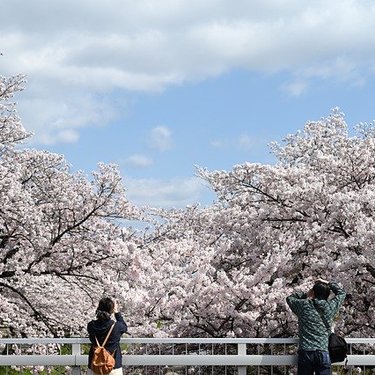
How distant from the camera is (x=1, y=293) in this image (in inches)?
689

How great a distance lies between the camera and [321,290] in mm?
8727

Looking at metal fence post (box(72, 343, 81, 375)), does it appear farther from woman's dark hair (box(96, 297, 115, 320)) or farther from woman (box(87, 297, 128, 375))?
woman's dark hair (box(96, 297, 115, 320))

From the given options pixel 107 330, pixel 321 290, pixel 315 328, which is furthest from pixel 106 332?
pixel 321 290

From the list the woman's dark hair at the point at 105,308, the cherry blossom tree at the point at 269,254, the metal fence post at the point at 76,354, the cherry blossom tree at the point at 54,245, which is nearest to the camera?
the woman's dark hair at the point at 105,308

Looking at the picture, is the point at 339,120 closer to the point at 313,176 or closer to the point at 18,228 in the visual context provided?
the point at 313,176

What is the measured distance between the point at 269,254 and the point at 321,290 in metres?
7.07

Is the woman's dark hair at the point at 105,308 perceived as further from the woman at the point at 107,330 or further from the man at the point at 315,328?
the man at the point at 315,328

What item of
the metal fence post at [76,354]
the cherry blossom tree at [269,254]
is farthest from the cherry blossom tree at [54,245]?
the metal fence post at [76,354]

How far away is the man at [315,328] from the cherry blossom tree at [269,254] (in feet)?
19.4

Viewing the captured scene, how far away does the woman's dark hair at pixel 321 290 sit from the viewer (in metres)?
8.72

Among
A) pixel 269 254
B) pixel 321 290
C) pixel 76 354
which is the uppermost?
pixel 269 254

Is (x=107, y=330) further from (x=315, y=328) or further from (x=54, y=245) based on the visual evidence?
(x=54, y=245)

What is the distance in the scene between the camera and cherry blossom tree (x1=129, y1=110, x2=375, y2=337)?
15.2 m

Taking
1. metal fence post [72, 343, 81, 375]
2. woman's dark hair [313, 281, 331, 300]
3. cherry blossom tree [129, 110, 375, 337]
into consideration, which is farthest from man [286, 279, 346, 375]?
cherry blossom tree [129, 110, 375, 337]
